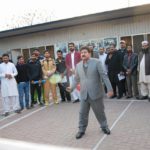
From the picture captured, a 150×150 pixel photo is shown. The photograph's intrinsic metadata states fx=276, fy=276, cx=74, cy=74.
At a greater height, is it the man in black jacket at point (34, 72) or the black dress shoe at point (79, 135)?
the man in black jacket at point (34, 72)

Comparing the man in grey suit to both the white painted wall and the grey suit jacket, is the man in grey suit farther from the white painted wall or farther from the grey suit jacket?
the white painted wall

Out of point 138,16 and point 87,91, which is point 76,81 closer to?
point 87,91

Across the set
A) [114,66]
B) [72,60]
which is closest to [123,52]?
[114,66]

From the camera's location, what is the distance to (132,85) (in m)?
9.27

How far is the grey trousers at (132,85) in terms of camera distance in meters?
9.18

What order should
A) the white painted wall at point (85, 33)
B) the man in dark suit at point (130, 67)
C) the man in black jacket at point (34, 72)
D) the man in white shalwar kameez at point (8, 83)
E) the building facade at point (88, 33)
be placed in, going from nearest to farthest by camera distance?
1. the man in white shalwar kameez at point (8, 83)
2. the man in dark suit at point (130, 67)
3. the man in black jacket at point (34, 72)
4. the building facade at point (88, 33)
5. the white painted wall at point (85, 33)

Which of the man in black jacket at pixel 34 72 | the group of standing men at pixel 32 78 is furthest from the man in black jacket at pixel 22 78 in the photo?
the man in black jacket at pixel 34 72

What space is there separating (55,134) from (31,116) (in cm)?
218

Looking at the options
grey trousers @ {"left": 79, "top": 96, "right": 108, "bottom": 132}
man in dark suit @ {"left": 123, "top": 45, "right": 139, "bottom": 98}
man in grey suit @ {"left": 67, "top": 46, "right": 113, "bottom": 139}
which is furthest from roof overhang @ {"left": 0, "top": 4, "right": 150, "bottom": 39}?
grey trousers @ {"left": 79, "top": 96, "right": 108, "bottom": 132}

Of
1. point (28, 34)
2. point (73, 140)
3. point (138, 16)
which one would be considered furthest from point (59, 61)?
point (28, 34)

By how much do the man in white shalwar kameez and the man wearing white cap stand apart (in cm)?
407

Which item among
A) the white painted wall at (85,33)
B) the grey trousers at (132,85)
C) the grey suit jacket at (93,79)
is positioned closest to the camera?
the grey suit jacket at (93,79)

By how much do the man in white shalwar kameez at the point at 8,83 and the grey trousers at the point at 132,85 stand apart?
3706 millimetres

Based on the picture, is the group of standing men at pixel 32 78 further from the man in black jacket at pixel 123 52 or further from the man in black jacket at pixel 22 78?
the man in black jacket at pixel 123 52
